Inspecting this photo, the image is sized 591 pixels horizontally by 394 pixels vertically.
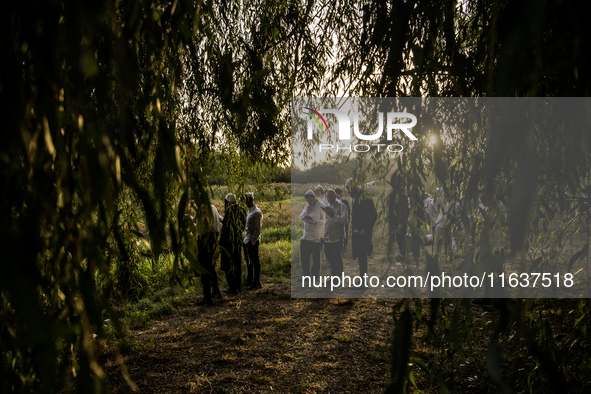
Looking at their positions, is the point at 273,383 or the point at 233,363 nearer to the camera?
the point at 273,383

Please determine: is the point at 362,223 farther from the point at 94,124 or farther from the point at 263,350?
the point at 94,124

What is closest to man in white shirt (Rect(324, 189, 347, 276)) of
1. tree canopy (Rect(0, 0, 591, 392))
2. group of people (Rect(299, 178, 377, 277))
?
group of people (Rect(299, 178, 377, 277))

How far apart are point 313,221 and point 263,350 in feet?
6.00

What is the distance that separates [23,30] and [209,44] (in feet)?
3.36

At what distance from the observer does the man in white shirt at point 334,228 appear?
5.09 metres

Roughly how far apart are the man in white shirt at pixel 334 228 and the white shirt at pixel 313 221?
88mm

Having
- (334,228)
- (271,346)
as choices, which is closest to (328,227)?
(334,228)

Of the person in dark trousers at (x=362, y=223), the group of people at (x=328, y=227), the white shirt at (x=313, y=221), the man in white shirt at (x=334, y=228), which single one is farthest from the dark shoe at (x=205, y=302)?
the person in dark trousers at (x=362, y=223)

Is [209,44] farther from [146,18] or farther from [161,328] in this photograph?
[161,328]

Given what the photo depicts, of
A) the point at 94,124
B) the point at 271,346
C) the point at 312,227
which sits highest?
the point at 94,124

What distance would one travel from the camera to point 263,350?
380cm

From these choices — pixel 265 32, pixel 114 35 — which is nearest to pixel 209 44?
pixel 265 32

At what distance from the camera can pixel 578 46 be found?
49 centimetres

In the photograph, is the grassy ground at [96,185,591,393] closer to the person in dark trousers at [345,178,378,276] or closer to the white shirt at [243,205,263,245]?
the person in dark trousers at [345,178,378,276]
